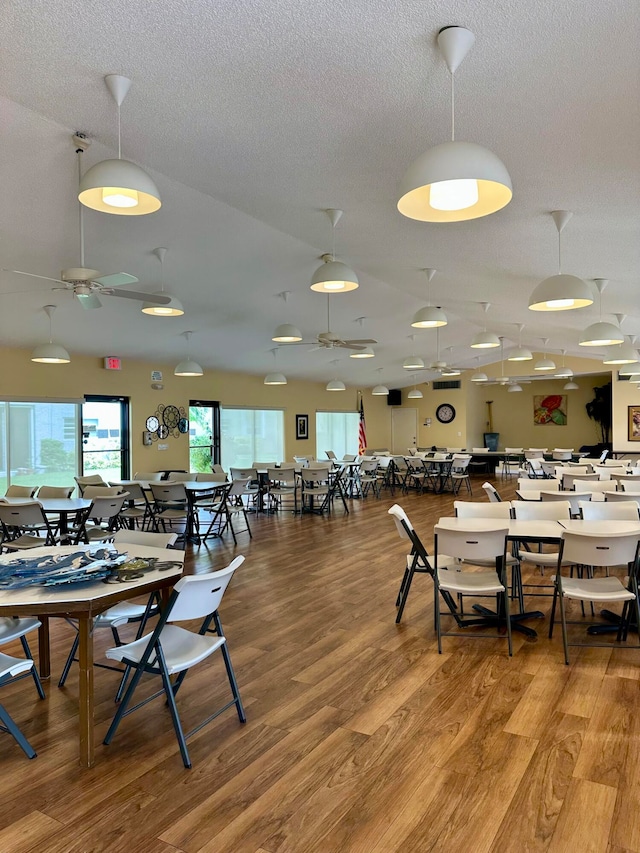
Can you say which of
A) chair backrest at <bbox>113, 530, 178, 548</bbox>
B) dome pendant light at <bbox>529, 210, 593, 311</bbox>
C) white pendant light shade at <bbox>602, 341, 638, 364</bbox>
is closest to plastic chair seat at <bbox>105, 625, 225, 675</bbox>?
chair backrest at <bbox>113, 530, 178, 548</bbox>

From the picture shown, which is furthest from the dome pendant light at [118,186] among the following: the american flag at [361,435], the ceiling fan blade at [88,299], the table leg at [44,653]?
the american flag at [361,435]

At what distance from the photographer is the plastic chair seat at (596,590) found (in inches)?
137

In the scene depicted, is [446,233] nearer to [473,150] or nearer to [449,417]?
[473,150]

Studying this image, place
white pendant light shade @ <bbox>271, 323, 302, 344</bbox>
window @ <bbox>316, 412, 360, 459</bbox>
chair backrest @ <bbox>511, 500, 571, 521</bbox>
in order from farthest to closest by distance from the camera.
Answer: window @ <bbox>316, 412, 360, 459</bbox> < white pendant light shade @ <bbox>271, 323, 302, 344</bbox> < chair backrest @ <bbox>511, 500, 571, 521</bbox>

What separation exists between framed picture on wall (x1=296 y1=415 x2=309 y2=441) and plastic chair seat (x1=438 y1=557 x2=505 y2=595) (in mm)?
9929

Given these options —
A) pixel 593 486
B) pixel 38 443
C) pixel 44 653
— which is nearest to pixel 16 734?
pixel 44 653

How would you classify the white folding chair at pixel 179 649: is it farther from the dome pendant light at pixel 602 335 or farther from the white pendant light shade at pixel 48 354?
the white pendant light shade at pixel 48 354

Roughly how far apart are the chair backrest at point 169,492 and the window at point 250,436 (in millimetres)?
4472

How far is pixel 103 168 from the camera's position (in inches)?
102

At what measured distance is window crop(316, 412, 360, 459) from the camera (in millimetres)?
14697

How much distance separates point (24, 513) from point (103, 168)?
406 centimetres

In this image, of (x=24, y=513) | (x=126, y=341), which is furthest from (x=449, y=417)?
(x=24, y=513)

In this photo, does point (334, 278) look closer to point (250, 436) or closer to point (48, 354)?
point (48, 354)

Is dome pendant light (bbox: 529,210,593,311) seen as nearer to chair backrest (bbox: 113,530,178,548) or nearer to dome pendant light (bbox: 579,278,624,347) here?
dome pendant light (bbox: 579,278,624,347)
